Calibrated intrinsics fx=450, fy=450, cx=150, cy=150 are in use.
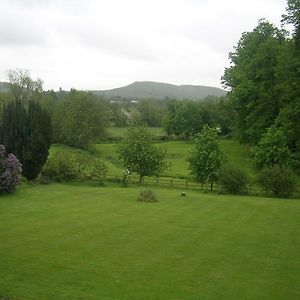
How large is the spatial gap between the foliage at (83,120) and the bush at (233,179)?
37.6 meters

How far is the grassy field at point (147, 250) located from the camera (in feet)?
45.4

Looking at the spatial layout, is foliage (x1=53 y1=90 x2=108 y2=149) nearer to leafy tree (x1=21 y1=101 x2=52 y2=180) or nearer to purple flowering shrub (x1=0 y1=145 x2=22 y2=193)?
leafy tree (x1=21 y1=101 x2=52 y2=180)

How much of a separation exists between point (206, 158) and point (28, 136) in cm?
1606

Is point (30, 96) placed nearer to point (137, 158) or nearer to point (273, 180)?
point (137, 158)

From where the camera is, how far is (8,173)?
3309cm

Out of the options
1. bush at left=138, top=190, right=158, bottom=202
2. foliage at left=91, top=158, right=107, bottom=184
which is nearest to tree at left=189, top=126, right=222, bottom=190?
foliage at left=91, top=158, right=107, bottom=184

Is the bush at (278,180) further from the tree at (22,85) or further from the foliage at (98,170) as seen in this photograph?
the tree at (22,85)

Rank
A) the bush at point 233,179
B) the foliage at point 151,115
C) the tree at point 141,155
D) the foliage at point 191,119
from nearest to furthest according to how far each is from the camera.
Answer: the bush at point 233,179, the tree at point 141,155, the foliage at point 191,119, the foliage at point 151,115

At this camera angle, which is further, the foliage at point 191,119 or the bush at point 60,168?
the foliage at point 191,119

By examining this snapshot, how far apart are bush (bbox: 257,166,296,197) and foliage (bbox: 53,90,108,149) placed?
4029 cm

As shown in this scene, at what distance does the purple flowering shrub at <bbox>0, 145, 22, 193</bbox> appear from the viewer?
33000mm

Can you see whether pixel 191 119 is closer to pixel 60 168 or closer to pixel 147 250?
pixel 60 168

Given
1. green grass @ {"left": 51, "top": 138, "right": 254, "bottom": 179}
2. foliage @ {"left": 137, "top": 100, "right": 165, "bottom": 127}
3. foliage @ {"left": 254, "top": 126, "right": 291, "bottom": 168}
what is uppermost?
foliage @ {"left": 137, "top": 100, "right": 165, "bottom": 127}

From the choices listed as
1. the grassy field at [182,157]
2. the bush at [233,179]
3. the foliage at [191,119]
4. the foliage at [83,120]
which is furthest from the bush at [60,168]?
the foliage at [191,119]
